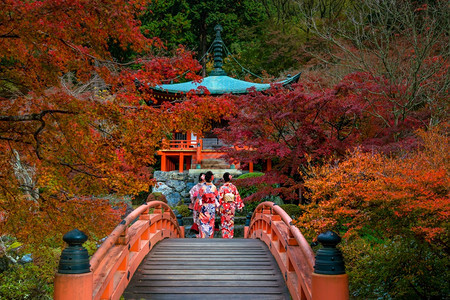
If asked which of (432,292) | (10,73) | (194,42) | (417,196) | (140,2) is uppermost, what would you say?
(194,42)

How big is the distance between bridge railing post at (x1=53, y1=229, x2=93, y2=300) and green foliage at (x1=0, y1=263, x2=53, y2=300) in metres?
3.64

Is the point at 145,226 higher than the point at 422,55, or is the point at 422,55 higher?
the point at 422,55

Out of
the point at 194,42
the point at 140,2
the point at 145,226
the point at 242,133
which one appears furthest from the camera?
the point at 194,42

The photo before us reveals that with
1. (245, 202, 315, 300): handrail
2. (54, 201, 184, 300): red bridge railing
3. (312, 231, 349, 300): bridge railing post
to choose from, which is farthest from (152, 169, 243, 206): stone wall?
(312, 231, 349, 300): bridge railing post

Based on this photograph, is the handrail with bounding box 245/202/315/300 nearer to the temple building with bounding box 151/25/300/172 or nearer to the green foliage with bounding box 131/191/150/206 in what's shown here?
the temple building with bounding box 151/25/300/172

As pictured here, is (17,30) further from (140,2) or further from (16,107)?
(140,2)

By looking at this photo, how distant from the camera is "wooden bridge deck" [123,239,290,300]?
188 inches

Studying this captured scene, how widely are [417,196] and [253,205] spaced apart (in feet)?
37.3

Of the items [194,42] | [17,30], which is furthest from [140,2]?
[194,42]

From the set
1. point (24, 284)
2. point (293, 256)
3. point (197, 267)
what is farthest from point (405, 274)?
point (24, 284)

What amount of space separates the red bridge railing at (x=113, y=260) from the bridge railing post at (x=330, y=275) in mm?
1909

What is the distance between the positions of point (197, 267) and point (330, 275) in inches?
111

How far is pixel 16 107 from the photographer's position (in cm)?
527

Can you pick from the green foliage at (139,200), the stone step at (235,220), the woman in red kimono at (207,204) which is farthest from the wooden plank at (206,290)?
the green foliage at (139,200)
